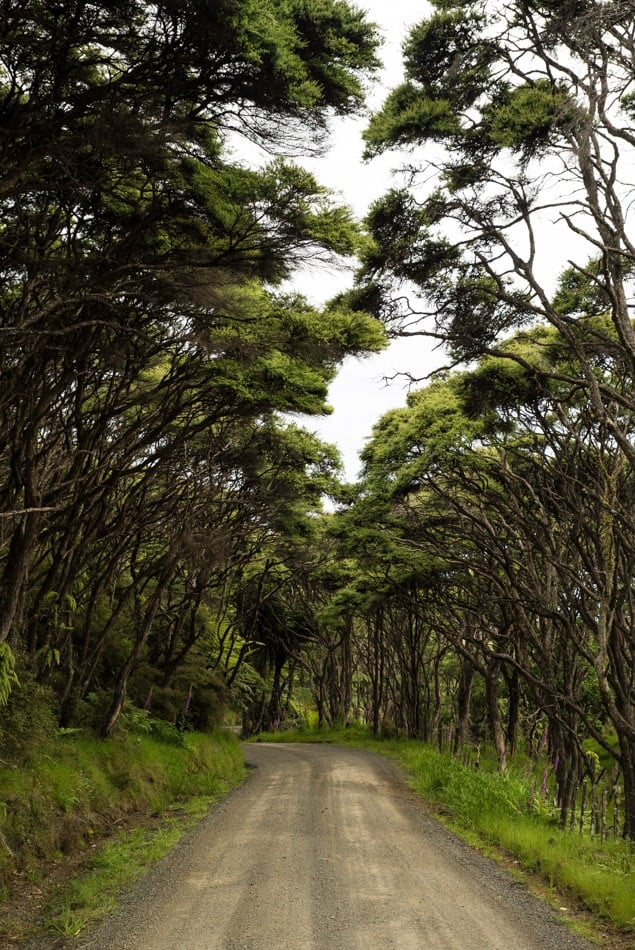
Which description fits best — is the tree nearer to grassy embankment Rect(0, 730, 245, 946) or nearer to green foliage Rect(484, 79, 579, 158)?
grassy embankment Rect(0, 730, 245, 946)

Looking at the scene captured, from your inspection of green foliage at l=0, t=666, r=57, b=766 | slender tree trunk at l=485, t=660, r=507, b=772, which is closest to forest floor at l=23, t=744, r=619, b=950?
green foliage at l=0, t=666, r=57, b=766

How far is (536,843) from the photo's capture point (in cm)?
1015

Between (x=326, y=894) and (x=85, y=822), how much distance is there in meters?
4.62

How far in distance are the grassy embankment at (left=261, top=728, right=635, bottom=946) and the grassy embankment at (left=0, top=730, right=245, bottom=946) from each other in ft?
15.1

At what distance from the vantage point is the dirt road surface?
667cm

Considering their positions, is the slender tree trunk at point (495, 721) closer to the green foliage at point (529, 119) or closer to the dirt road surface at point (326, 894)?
the dirt road surface at point (326, 894)

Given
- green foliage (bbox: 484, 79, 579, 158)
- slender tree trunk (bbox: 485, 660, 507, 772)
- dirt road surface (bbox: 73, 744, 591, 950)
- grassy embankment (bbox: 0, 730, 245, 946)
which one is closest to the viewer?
dirt road surface (bbox: 73, 744, 591, 950)

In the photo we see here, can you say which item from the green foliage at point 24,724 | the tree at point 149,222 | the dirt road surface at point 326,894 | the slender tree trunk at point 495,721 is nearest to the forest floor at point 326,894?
the dirt road surface at point 326,894

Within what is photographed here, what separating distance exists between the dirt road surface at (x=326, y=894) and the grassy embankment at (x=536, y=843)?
45 cm

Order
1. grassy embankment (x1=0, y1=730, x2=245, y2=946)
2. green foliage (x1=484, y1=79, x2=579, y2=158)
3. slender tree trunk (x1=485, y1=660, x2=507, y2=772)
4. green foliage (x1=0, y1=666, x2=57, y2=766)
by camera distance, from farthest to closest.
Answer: slender tree trunk (x1=485, y1=660, x2=507, y2=772)
green foliage (x1=0, y1=666, x2=57, y2=766)
green foliage (x1=484, y1=79, x2=579, y2=158)
grassy embankment (x1=0, y1=730, x2=245, y2=946)

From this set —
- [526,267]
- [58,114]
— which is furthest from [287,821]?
[58,114]

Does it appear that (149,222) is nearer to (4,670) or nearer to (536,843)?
(4,670)

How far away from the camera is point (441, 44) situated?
9547 millimetres

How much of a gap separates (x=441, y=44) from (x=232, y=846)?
10939 millimetres
